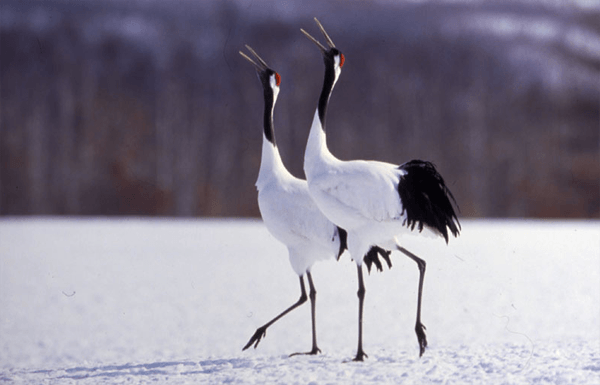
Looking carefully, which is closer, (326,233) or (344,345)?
(326,233)

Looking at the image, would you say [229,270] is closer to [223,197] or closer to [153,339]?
[153,339]

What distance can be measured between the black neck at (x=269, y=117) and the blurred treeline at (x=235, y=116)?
7296mm

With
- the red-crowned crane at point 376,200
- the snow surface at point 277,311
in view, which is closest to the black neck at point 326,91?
the red-crowned crane at point 376,200

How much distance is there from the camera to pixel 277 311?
6914mm

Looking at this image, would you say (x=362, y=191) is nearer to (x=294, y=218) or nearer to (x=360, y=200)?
(x=360, y=200)

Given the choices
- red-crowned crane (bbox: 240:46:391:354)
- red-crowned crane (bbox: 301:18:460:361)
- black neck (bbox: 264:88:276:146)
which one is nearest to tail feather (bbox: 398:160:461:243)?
red-crowned crane (bbox: 301:18:460:361)

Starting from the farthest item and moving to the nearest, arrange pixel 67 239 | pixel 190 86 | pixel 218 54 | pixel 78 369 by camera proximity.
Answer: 1. pixel 190 86
2. pixel 218 54
3. pixel 67 239
4. pixel 78 369

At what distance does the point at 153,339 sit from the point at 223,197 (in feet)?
28.3

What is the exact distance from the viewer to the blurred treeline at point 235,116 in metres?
13.3

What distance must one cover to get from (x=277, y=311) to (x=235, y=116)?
8.45m

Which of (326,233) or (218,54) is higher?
(218,54)

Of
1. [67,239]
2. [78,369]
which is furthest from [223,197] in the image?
[78,369]

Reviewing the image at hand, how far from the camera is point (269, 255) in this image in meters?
10.2

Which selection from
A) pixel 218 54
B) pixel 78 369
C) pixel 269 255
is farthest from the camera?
pixel 218 54
